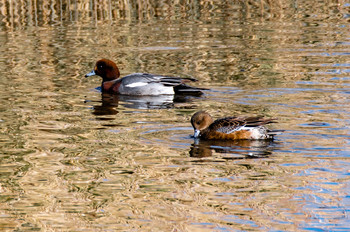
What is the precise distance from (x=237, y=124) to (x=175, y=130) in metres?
0.95

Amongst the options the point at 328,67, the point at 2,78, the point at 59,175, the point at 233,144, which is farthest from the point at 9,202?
the point at 328,67

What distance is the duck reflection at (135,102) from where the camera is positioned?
1105cm

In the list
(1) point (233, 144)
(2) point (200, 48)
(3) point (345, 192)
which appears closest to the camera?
(3) point (345, 192)

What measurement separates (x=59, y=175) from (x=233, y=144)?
2177 millimetres

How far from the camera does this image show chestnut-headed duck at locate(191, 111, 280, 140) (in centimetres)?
841

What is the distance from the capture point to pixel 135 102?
1177 cm

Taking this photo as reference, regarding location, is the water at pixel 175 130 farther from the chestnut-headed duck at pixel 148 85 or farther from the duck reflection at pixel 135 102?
the chestnut-headed duck at pixel 148 85

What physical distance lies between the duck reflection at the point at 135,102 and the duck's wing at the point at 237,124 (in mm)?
2579

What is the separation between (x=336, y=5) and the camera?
70.8 ft

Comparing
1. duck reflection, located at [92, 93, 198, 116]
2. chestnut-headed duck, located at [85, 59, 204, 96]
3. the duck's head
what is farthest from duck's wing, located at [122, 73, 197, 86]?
the duck's head

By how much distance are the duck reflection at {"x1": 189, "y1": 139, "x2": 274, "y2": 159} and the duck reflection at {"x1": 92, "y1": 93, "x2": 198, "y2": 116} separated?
2604mm

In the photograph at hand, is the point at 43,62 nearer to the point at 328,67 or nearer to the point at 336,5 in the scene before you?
the point at 328,67

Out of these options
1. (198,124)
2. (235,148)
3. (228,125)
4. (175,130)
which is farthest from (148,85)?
(235,148)

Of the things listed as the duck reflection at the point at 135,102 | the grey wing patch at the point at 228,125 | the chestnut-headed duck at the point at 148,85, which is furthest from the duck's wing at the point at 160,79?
the grey wing patch at the point at 228,125
